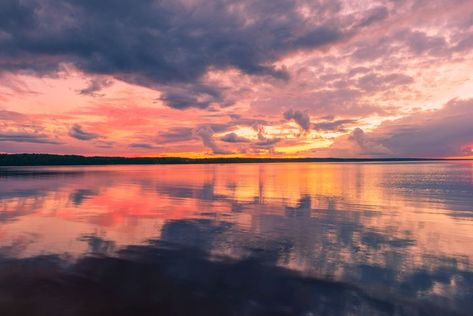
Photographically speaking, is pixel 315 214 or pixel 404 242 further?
pixel 315 214

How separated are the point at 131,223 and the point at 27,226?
6.65 meters

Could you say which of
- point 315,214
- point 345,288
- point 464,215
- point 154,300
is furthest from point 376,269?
point 464,215

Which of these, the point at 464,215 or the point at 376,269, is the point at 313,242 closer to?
the point at 376,269

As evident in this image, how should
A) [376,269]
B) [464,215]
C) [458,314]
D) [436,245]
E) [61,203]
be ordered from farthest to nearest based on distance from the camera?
[61,203] < [464,215] < [436,245] < [376,269] < [458,314]

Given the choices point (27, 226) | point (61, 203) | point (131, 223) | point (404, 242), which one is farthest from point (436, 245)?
point (61, 203)

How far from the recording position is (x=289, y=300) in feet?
35.9

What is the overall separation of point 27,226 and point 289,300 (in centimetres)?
1943

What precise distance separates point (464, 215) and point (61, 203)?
36.8 metres

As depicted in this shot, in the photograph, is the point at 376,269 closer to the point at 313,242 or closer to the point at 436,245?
the point at 313,242

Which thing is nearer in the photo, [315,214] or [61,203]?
[315,214]

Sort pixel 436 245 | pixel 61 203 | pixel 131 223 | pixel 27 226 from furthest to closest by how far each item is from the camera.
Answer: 1. pixel 61 203
2. pixel 131 223
3. pixel 27 226
4. pixel 436 245

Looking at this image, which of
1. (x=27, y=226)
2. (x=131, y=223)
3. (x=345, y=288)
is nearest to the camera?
(x=345, y=288)

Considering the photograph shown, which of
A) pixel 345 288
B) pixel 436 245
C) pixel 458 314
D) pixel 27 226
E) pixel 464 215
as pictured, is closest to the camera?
pixel 458 314

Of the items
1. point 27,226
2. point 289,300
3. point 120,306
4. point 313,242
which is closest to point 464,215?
point 313,242
